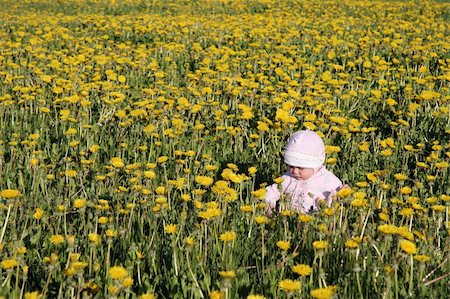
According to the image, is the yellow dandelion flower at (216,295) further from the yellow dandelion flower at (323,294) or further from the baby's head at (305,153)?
the baby's head at (305,153)

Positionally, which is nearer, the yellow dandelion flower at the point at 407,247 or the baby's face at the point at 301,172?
the yellow dandelion flower at the point at 407,247

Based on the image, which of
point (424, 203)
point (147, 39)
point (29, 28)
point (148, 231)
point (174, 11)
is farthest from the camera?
point (174, 11)

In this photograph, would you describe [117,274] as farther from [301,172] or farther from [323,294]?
[301,172]

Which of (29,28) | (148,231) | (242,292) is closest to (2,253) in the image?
(148,231)

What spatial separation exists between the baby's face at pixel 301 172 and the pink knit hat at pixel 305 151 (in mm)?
55

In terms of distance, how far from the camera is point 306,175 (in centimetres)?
383

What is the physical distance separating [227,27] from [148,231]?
7.08 meters

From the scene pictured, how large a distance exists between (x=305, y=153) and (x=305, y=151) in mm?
12

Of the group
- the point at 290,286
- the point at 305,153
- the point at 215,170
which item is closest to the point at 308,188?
the point at 305,153

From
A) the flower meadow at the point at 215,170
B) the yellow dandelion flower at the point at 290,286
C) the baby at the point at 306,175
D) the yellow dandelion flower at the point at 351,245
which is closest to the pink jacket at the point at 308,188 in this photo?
the baby at the point at 306,175

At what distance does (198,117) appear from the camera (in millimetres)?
5289

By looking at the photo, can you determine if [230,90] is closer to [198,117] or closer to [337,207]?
[198,117]

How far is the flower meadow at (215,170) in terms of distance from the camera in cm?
254

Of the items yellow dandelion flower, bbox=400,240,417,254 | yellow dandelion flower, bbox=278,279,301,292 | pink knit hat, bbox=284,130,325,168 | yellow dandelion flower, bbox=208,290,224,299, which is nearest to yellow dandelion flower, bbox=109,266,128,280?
yellow dandelion flower, bbox=208,290,224,299
